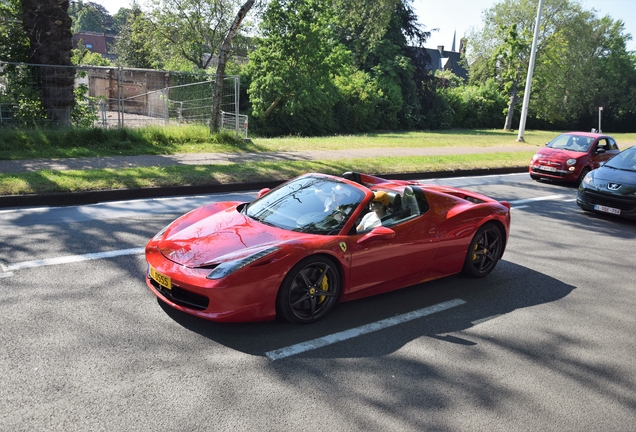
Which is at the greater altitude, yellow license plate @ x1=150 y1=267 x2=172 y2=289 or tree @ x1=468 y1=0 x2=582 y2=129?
tree @ x1=468 y1=0 x2=582 y2=129

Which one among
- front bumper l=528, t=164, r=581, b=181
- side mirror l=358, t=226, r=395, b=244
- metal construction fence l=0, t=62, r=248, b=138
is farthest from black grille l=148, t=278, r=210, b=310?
front bumper l=528, t=164, r=581, b=181

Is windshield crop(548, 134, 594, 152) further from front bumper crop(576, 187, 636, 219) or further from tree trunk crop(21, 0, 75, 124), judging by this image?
tree trunk crop(21, 0, 75, 124)

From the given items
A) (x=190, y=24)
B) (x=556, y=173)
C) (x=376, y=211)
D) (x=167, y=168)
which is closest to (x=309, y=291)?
(x=376, y=211)

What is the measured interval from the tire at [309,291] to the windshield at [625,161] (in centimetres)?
904

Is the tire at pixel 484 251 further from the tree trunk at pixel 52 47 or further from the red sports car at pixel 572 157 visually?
the tree trunk at pixel 52 47

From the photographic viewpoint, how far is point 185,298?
14.6 ft

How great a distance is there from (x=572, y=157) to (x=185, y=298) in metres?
13.9

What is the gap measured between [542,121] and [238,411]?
2389 inches

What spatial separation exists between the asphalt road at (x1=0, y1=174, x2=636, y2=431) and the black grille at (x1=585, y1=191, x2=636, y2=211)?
419 cm

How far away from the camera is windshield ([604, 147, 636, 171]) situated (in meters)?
11.3

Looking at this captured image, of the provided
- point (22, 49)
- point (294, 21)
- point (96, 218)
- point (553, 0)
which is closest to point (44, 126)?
point (22, 49)

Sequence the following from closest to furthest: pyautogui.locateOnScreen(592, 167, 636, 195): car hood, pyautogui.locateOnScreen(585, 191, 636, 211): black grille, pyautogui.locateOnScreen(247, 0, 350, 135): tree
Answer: pyautogui.locateOnScreen(585, 191, 636, 211): black grille < pyautogui.locateOnScreen(592, 167, 636, 195): car hood < pyautogui.locateOnScreen(247, 0, 350, 135): tree

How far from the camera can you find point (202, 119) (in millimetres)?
19188

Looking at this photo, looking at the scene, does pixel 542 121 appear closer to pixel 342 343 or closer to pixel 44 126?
pixel 44 126
